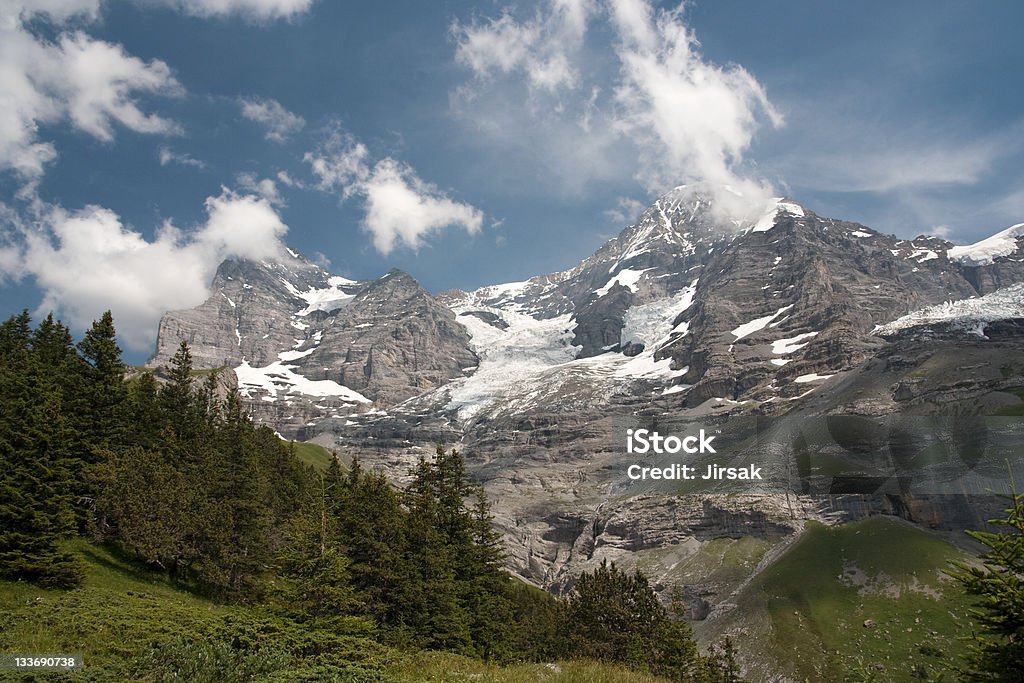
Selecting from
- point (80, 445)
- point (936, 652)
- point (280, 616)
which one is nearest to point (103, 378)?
point (80, 445)

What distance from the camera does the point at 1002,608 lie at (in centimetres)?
1973

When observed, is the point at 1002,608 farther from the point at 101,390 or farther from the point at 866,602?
the point at 866,602

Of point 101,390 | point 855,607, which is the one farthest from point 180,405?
point 855,607

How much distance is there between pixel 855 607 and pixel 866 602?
8.56 ft

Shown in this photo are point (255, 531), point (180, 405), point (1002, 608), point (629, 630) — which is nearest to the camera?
point (1002, 608)

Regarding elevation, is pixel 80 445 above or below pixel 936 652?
above

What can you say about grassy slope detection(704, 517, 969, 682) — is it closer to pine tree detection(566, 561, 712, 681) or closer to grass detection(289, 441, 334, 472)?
pine tree detection(566, 561, 712, 681)

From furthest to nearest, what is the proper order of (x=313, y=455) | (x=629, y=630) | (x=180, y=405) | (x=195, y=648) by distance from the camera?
(x=313, y=455) → (x=180, y=405) → (x=629, y=630) → (x=195, y=648)

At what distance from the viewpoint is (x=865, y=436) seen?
17512 cm

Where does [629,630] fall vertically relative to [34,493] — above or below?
below

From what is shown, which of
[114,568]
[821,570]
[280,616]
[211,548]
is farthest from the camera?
[821,570]

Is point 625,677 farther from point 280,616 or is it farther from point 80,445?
point 80,445

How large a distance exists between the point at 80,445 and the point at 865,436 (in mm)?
184346

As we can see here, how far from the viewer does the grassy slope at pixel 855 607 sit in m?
108
